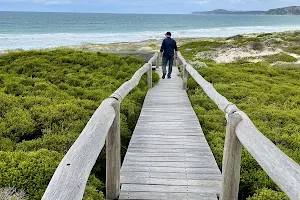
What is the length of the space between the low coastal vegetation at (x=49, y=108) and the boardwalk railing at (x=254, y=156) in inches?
61.6

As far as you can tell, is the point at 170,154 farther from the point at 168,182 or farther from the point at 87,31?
the point at 87,31

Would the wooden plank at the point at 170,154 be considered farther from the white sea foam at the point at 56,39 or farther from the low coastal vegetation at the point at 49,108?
the white sea foam at the point at 56,39

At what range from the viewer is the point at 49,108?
685cm

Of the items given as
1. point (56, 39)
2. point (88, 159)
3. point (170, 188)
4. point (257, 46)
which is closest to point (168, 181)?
point (170, 188)

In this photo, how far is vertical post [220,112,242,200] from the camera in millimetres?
3346

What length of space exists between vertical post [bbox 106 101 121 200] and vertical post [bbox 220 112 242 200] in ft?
4.14

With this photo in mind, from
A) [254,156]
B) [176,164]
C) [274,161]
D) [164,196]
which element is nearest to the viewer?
[274,161]

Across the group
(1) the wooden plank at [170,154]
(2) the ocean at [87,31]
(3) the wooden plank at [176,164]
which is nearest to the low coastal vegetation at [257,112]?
(1) the wooden plank at [170,154]

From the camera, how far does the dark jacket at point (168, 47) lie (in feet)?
42.1

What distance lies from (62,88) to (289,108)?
21.2ft

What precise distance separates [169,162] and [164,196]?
1.07 metres

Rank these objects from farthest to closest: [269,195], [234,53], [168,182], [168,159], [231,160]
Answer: [234,53] < [168,159] < [168,182] < [269,195] < [231,160]

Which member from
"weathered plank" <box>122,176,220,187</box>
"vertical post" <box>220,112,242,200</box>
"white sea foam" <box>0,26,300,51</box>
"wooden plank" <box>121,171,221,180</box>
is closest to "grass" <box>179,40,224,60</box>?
"white sea foam" <box>0,26,300,51</box>

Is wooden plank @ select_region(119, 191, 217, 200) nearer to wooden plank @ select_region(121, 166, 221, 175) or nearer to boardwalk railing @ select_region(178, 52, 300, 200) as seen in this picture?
boardwalk railing @ select_region(178, 52, 300, 200)
